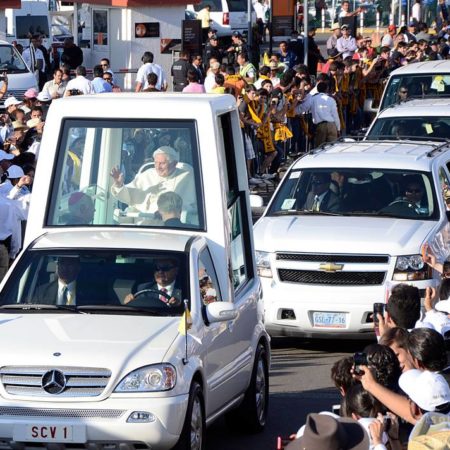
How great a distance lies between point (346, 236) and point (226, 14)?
36.1m

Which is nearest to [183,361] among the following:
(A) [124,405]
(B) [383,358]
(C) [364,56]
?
(A) [124,405]

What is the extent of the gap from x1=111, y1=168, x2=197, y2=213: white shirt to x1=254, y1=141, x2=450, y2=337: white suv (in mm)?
2992

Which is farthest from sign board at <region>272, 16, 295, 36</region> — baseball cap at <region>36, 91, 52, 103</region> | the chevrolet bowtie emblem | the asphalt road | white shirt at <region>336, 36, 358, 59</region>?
the chevrolet bowtie emblem

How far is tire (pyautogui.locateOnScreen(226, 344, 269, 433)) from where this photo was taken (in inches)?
395

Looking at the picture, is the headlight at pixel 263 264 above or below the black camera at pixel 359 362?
below

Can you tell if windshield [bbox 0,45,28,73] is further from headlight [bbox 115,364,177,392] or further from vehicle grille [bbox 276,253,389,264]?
headlight [bbox 115,364,177,392]

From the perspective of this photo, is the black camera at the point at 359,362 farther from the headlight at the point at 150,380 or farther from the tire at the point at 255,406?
the tire at the point at 255,406

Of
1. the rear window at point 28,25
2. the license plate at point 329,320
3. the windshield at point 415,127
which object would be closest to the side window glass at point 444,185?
the license plate at point 329,320

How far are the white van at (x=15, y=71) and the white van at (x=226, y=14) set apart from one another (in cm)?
1711

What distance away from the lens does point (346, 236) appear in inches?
507

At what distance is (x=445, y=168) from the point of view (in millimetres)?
Result: 14414

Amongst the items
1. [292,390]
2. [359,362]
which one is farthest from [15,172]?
[359,362]

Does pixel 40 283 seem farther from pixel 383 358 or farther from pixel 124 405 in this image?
pixel 383 358

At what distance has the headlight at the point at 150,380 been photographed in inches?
320
